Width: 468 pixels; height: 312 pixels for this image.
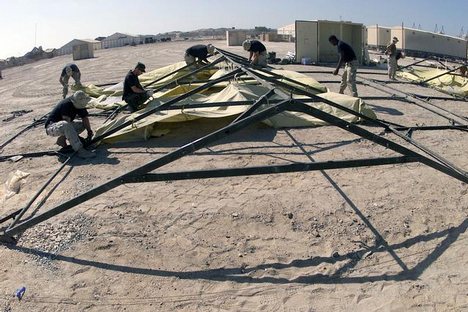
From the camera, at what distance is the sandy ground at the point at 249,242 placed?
11.0 feet

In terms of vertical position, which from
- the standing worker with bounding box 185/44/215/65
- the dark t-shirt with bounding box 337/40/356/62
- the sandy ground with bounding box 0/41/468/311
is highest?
the standing worker with bounding box 185/44/215/65

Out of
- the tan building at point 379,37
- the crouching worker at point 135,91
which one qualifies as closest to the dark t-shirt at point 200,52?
the crouching worker at point 135,91

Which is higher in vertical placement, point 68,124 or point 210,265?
point 68,124

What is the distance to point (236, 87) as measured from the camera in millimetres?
7934

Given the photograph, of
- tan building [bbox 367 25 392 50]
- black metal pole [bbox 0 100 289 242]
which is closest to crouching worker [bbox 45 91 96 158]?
black metal pole [bbox 0 100 289 242]

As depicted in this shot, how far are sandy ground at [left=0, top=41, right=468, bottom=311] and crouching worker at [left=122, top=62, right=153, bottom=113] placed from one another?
261cm

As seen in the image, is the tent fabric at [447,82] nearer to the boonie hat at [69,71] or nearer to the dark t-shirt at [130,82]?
the dark t-shirt at [130,82]

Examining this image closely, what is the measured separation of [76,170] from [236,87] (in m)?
3.32

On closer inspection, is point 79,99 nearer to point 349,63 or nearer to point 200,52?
point 200,52

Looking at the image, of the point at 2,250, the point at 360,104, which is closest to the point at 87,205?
the point at 2,250

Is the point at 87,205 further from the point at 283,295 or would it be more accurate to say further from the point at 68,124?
the point at 283,295

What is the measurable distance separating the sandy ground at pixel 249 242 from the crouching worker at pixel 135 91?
8.55 feet

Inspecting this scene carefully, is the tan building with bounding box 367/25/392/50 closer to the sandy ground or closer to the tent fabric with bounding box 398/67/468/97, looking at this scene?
the tent fabric with bounding box 398/67/468/97

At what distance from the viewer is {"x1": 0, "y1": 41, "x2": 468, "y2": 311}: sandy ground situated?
334cm
